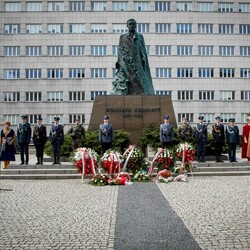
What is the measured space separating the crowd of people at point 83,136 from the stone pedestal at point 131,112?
1800 millimetres

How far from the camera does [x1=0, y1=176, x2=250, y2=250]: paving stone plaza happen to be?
5762 mm

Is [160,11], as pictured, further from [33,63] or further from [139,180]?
[139,180]

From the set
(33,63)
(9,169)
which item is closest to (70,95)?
(33,63)

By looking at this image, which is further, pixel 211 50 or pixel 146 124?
pixel 211 50

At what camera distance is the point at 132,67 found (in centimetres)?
2098

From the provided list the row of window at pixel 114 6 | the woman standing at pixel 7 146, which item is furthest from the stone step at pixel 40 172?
the row of window at pixel 114 6

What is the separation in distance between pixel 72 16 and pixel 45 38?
480 cm

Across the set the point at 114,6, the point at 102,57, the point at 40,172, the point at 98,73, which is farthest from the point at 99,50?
the point at 40,172

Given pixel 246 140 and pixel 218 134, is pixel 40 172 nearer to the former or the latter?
pixel 218 134

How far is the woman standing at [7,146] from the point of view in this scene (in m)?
16.6

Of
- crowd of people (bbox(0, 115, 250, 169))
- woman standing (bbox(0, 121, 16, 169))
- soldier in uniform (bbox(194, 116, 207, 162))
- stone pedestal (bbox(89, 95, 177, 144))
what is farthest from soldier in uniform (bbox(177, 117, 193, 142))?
woman standing (bbox(0, 121, 16, 169))

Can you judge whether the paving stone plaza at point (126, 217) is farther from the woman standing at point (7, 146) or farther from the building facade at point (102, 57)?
the building facade at point (102, 57)

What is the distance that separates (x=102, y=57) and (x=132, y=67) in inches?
1419

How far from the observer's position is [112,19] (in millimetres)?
57125
